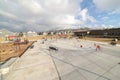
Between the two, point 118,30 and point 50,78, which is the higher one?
point 118,30

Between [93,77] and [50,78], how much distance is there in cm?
379

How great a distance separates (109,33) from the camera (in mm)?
48344

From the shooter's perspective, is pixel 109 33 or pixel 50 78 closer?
pixel 50 78

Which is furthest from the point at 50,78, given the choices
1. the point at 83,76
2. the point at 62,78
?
the point at 83,76

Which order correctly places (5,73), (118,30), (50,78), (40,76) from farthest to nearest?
1. (118,30)
2. (5,73)
3. (40,76)
4. (50,78)

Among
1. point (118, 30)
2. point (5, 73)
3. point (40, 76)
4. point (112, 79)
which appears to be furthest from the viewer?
point (118, 30)

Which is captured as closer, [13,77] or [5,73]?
[13,77]

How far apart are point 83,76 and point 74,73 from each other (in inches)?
36.2

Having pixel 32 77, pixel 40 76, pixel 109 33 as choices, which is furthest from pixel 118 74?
pixel 109 33

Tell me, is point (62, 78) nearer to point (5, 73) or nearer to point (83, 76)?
point (83, 76)

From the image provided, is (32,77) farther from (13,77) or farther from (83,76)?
(83,76)

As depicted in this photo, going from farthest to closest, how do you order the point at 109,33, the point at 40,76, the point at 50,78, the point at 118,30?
1. the point at 109,33
2. the point at 118,30
3. the point at 40,76
4. the point at 50,78

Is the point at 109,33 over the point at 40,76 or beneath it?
over

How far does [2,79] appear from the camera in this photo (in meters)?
7.51
